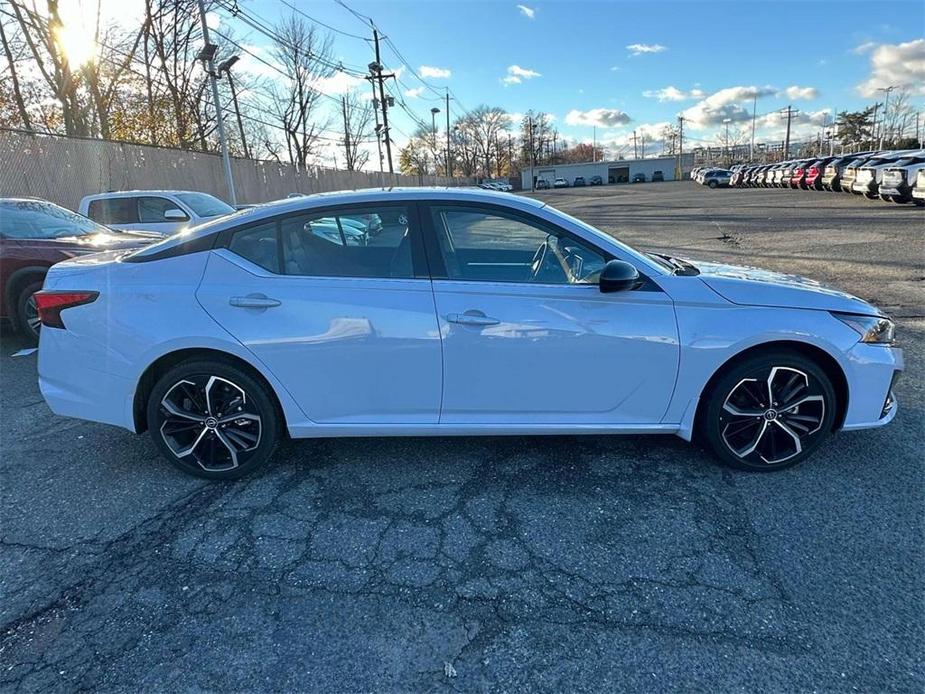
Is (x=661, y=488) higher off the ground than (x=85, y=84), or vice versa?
(x=85, y=84)

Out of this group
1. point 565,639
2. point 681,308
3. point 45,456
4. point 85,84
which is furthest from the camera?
point 85,84

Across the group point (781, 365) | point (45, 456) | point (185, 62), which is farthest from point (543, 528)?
point (185, 62)

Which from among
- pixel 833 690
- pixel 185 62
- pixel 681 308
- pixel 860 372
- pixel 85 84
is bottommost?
pixel 833 690

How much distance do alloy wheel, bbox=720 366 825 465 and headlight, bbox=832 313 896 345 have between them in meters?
0.36

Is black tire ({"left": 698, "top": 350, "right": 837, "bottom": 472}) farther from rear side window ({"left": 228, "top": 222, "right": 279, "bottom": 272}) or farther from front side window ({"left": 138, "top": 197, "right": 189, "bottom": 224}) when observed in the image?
front side window ({"left": 138, "top": 197, "right": 189, "bottom": 224})

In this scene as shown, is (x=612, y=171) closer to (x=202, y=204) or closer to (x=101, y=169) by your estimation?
(x=101, y=169)

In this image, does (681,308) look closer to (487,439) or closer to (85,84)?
(487,439)

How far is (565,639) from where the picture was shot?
1.91 m

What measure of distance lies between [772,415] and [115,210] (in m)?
10.8

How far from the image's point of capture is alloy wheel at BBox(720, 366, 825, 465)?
9.23 ft

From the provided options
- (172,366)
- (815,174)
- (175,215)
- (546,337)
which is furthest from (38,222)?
(815,174)

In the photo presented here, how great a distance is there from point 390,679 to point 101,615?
1.25 metres

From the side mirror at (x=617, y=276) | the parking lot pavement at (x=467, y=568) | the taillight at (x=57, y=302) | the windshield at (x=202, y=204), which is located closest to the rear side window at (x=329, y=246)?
the taillight at (x=57, y=302)

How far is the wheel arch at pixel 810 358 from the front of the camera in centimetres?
277
